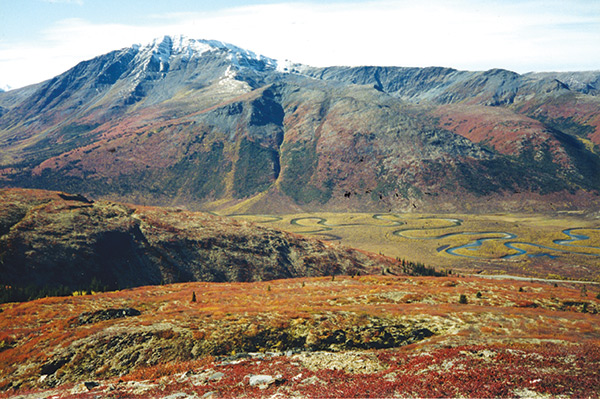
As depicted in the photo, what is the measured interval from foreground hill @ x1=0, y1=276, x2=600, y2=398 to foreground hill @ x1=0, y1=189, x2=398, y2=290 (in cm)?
2251

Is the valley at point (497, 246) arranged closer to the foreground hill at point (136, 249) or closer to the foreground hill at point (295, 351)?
the foreground hill at point (136, 249)

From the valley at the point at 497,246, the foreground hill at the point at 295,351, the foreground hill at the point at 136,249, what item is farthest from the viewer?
the valley at the point at 497,246

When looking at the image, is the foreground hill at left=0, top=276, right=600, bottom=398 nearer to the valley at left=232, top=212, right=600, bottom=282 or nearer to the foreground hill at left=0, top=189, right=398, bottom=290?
the foreground hill at left=0, top=189, right=398, bottom=290

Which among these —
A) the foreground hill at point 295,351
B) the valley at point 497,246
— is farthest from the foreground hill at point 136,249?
the valley at point 497,246

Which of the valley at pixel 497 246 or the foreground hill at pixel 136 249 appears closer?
the foreground hill at pixel 136 249

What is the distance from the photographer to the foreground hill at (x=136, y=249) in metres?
58.9

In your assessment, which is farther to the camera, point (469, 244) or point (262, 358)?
point (469, 244)

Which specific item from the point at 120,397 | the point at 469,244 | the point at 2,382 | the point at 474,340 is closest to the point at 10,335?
the point at 2,382

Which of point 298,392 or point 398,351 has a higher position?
point 298,392

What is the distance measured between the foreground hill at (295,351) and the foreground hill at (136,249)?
22.5 metres

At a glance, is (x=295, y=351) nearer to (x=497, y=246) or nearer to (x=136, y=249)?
(x=136, y=249)

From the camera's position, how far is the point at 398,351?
2669 centimetres

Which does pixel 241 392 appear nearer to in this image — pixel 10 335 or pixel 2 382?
pixel 2 382

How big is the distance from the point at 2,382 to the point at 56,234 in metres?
48.6
